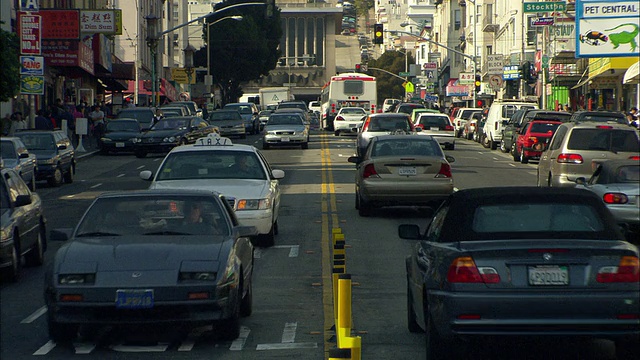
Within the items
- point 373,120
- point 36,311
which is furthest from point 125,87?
point 36,311

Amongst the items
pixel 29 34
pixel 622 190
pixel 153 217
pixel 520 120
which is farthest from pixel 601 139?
pixel 29 34

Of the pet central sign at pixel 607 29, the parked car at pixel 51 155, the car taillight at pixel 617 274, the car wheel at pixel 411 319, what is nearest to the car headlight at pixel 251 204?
the car wheel at pixel 411 319

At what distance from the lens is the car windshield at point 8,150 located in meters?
26.3

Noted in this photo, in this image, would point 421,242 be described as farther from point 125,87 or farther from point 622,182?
point 125,87

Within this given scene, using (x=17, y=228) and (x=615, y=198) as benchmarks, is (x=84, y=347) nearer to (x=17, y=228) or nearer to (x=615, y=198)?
(x=17, y=228)

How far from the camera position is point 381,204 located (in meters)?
21.0

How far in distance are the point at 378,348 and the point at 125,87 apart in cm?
6562

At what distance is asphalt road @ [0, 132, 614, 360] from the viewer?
955cm

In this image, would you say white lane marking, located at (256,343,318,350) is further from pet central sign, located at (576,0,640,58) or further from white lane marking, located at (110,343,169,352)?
pet central sign, located at (576,0,640,58)

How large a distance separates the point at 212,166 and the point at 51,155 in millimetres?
14131

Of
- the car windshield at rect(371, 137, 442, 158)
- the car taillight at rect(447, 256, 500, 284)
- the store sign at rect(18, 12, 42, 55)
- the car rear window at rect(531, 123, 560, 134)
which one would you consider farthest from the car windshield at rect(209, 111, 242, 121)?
the car taillight at rect(447, 256, 500, 284)

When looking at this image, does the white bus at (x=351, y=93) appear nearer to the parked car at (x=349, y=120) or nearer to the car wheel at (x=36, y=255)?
the parked car at (x=349, y=120)

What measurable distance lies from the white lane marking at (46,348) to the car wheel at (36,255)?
18.0ft

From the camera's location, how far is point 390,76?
164 m
